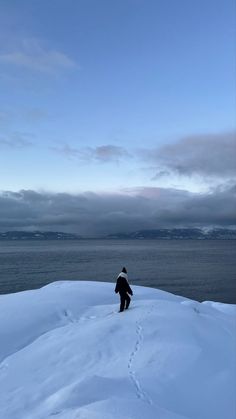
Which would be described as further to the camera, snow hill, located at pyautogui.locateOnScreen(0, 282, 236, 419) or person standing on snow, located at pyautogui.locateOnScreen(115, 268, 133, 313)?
person standing on snow, located at pyautogui.locateOnScreen(115, 268, 133, 313)

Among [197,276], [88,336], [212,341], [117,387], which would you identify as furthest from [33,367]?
Result: [197,276]

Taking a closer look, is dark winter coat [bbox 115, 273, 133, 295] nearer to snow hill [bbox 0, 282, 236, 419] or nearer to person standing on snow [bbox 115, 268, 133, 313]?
person standing on snow [bbox 115, 268, 133, 313]

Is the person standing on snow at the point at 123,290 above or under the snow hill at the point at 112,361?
above

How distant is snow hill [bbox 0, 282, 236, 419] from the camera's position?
9.92 m

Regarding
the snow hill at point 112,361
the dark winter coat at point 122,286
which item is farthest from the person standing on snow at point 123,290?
the snow hill at point 112,361

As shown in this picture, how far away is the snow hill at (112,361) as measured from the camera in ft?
32.6

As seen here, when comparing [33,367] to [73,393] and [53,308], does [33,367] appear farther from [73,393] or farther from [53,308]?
[53,308]

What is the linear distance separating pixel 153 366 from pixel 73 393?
10.8 feet

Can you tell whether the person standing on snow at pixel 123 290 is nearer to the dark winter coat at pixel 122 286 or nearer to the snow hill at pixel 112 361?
the dark winter coat at pixel 122 286

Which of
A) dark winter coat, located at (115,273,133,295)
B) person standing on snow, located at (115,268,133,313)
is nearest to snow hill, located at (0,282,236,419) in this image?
person standing on snow, located at (115,268,133,313)

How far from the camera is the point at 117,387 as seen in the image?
10484mm

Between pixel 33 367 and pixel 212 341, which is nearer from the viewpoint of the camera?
pixel 33 367

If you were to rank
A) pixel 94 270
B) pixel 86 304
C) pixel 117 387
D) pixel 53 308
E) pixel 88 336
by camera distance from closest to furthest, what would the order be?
1. pixel 117 387
2. pixel 88 336
3. pixel 53 308
4. pixel 86 304
5. pixel 94 270

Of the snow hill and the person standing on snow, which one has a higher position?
the person standing on snow
